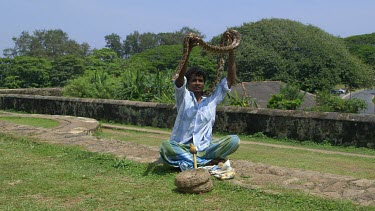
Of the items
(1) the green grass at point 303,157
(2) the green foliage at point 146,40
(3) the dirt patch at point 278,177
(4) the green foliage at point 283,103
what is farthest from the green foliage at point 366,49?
(3) the dirt patch at point 278,177

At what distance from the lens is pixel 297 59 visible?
3775 cm

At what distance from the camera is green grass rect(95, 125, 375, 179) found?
6.27 metres

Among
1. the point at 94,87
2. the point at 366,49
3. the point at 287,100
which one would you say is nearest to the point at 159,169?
the point at 287,100

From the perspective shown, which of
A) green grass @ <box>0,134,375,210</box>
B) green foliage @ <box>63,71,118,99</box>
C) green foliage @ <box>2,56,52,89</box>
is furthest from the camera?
green foliage @ <box>2,56,52,89</box>

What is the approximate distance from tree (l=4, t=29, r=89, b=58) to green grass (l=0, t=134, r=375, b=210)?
5412cm

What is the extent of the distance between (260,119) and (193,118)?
5352mm

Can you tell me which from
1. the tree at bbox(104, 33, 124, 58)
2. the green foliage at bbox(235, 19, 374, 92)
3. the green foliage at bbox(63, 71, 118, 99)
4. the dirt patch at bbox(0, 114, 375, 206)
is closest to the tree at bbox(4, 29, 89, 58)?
the tree at bbox(104, 33, 124, 58)

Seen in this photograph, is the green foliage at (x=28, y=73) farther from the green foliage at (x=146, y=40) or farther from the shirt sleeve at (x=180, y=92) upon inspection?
the green foliage at (x=146, y=40)

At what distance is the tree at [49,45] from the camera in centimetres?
5847

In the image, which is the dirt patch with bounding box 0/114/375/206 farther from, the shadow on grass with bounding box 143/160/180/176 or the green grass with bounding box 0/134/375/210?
the green grass with bounding box 0/134/375/210

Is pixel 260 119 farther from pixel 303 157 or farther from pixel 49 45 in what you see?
pixel 49 45

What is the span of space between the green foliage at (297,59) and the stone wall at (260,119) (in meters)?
21.6

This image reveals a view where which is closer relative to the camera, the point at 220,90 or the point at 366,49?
the point at 220,90

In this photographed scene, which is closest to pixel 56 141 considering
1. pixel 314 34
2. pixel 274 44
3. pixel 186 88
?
pixel 186 88
